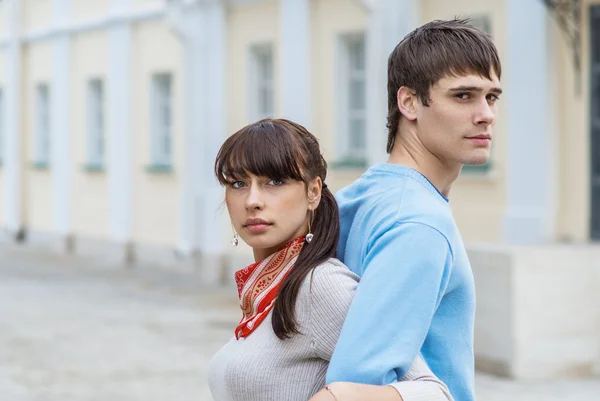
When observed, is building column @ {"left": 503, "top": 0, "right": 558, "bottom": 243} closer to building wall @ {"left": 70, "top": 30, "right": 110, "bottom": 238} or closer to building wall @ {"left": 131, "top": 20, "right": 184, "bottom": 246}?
building wall @ {"left": 131, "top": 20, "right": 184, "bottom": 246}

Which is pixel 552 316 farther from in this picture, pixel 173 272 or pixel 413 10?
pixel 173 272

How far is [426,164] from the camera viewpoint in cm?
213

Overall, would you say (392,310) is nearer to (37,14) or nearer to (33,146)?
(37,14)

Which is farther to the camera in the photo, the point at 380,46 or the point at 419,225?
the point at 380,46

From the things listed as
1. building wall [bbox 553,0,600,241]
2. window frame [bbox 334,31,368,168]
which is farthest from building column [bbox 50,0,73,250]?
building wall [bbox 553,0,600,241]

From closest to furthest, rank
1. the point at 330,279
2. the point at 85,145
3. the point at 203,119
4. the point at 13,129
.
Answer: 1. the point at 330,279
2. the point at 203,119
3. the point at 85,145
4. the point at 13,129

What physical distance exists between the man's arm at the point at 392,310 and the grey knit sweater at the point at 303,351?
0.29 ft

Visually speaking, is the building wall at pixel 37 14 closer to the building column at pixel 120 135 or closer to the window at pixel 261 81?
the building column at pixel 120 135

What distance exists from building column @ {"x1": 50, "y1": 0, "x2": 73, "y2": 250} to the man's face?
2171 centimetres

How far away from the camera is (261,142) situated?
2.17 meters

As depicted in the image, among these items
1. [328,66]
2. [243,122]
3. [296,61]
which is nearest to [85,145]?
[243,122]

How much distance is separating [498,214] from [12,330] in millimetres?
4739

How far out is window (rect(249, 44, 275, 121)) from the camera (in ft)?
58.1

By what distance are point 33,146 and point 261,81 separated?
8.99 m
